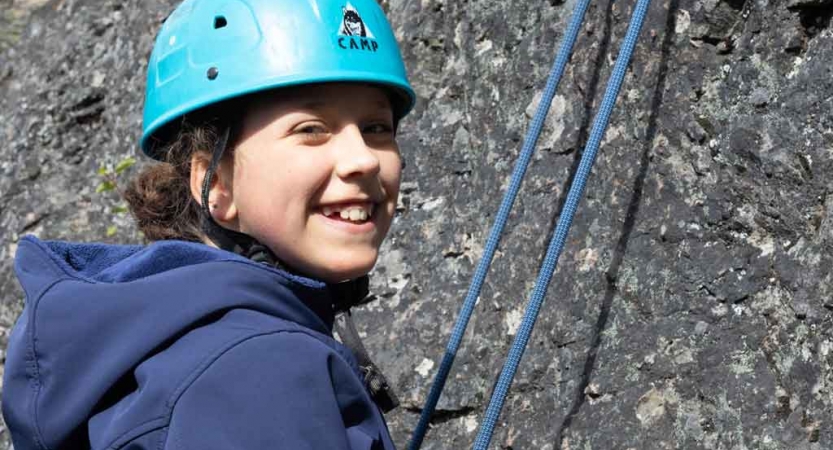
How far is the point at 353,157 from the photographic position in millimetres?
2037

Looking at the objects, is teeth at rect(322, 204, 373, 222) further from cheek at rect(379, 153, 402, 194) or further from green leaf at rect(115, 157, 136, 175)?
green leaf at rect(115, 157, 136, 175)

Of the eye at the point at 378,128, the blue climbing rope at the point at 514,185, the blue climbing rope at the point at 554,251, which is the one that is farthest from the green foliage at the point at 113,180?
the eye at the point at 378,128

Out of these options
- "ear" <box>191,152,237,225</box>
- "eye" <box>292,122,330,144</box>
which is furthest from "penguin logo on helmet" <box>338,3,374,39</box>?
"ear" <box>191,152,237,225</box>

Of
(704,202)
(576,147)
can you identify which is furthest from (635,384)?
(576,147)

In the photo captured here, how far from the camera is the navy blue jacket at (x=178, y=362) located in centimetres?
162

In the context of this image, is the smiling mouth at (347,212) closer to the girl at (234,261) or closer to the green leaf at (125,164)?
the girl at (234,261)

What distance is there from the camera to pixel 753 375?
270 cm

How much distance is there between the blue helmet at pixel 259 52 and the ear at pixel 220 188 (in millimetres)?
113

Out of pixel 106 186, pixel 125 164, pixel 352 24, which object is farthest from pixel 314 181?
pixel 106 186

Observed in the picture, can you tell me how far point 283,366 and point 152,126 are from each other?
2.75 feet

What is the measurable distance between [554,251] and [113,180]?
265 cm

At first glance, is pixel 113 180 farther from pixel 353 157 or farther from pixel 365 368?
pixel 353 157

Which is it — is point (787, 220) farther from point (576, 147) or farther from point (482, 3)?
point (482, 3)

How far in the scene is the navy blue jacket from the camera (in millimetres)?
1619
